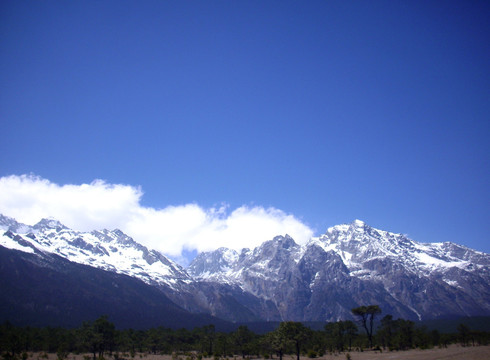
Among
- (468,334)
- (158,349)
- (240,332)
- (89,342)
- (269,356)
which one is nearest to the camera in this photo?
(89,342)

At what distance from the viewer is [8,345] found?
95.9m

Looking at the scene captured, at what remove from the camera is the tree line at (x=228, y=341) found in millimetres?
92688

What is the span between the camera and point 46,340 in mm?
122375

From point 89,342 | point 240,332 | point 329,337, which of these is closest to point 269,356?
point 240,332

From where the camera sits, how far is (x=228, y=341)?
399ft

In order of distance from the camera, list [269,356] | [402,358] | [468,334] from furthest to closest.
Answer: [468,334] < [269,356] < [402,358]

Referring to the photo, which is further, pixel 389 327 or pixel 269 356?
pixel 389 327

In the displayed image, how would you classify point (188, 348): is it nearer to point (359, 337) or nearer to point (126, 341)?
point (126, 341)

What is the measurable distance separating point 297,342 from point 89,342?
169 feet

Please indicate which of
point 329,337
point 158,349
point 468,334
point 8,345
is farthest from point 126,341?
point 468,334

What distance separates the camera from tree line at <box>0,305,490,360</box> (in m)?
92.7

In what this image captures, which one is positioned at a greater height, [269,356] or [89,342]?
[89,342]

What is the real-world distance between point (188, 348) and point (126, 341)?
917 inches

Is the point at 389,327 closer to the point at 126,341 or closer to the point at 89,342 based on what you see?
the point at 126,341
